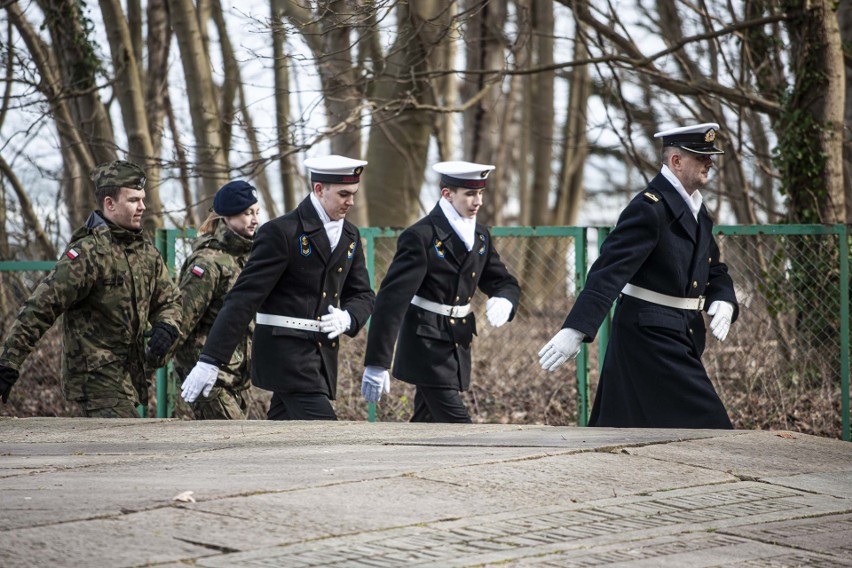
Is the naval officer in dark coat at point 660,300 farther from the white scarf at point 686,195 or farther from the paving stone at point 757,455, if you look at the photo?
the paving stone at point 757,455

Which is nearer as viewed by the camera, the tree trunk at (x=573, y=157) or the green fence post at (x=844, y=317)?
the green fence post at (x=844, y=317)

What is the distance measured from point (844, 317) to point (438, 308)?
3339 mm

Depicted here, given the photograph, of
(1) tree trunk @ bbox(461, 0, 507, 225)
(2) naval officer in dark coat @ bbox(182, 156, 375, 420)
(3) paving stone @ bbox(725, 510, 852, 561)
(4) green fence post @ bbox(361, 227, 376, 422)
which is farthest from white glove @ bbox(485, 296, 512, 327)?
(1) tree trunk @ bbox(461, 0, 507, 225)

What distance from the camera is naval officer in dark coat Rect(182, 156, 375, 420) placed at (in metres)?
7.19

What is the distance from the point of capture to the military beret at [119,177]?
292 inches

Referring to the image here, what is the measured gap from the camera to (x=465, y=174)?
7977mm

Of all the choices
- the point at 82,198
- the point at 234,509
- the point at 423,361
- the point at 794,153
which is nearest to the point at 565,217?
the point at 82,198

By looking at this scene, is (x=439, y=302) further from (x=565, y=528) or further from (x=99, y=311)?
(x=565, y=528)

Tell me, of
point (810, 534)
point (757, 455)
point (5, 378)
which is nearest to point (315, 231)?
point (5, 378)

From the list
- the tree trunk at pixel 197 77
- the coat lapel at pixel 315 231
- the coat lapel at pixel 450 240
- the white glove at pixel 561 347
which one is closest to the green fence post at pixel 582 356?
the coat lapel at pixel 450 240

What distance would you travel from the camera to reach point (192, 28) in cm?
1290

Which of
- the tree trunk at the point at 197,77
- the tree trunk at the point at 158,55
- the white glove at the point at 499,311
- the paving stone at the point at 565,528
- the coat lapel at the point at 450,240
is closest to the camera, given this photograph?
the paving stone at the point at 565,528

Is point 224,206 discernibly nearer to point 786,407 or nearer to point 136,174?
point 136,174

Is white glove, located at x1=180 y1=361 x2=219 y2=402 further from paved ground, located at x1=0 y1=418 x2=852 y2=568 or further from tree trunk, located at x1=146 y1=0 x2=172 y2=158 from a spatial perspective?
tree trunk, located at x1=146 y1=0 x2=172 y2=158
